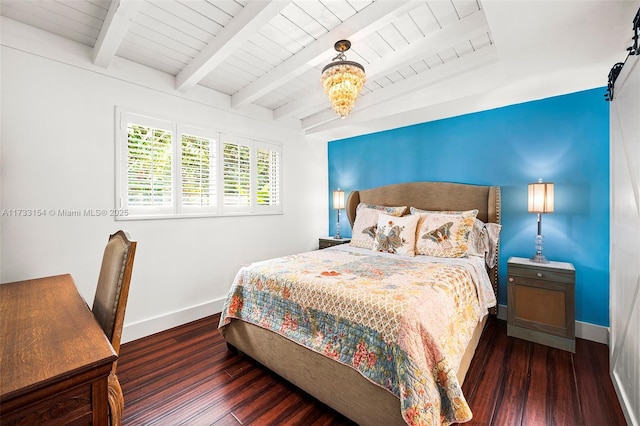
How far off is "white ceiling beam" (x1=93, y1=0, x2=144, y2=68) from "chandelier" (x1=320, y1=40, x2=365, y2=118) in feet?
4.15

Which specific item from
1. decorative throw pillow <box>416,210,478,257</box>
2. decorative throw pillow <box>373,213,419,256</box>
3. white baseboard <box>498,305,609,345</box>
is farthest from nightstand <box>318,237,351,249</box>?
white baseboard <box>498,305,609,345</box>

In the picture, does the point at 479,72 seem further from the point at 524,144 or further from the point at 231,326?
the point at 231,326

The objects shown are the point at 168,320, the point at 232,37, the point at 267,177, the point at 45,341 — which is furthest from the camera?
the point at 267,177

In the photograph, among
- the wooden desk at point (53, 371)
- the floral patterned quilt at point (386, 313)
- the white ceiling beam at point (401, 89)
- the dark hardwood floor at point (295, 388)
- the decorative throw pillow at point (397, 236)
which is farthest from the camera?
the decorative throw pillow at point (397, 236)

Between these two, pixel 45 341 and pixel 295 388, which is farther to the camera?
→ pixel 295 388

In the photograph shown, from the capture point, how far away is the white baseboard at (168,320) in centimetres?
254

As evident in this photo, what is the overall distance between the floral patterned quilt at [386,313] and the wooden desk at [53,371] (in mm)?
1096

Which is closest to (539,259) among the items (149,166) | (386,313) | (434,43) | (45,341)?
(386,313)

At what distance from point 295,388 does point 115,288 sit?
4.42 feet

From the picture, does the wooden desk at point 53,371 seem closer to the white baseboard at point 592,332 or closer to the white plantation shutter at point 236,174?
the white plantation shutter at point 236,174

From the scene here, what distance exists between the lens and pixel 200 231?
10.1 feet

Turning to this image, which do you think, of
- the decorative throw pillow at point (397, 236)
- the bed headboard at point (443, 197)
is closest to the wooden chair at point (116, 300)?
the decorative throw pillow at point (397, 236)

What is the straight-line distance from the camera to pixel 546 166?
9.01ft

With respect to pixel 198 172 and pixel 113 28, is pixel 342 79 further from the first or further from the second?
pixel 198 172
